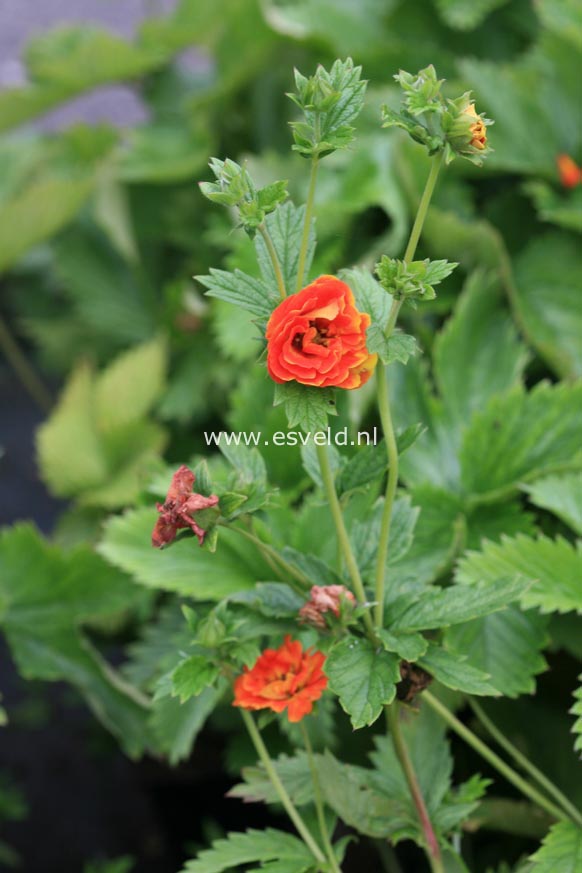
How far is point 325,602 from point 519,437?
34 cm

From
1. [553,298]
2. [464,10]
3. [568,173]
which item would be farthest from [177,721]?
[464,10]

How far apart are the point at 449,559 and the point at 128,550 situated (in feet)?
0.79

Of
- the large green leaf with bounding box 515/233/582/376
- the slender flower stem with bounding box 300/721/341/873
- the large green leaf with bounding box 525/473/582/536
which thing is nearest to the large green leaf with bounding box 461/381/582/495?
the large green leaf with bounding box 525/473/582/536

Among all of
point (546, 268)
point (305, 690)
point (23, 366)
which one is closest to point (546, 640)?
point (305, 690)

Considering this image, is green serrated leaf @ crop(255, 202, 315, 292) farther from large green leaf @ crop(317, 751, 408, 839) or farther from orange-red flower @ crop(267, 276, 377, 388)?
large green leaf @ crop(317, 751, 408, 839)

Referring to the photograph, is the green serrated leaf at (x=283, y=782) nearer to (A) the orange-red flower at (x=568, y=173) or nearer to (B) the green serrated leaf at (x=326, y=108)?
(B) the green serrated leaf at (x=326, y=108)

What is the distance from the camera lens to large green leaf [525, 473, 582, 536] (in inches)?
27.4

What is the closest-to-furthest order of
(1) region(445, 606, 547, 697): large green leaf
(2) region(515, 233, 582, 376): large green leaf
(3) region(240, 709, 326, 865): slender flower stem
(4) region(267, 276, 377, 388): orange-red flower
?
(4) region(267, 276, 377, 388): orange-red flower
(3) region(240, 709, 326, 865): slender flower stem
(1) region(445, 606, 547, 697): large green leaf
(2) region(515, 233, 582, 376): large green leaf

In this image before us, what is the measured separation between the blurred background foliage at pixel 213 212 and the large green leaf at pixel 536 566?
11 centimetres

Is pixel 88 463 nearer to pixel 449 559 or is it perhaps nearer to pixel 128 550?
pixel 128 550

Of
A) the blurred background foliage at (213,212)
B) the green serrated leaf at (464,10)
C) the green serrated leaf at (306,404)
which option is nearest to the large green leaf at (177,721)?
the blurred background foliage at (213,212)

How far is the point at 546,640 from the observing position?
2.30 ft

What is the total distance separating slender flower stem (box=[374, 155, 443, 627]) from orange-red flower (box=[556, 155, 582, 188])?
24.6 inches

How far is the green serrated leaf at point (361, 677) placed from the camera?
487 millimetres
